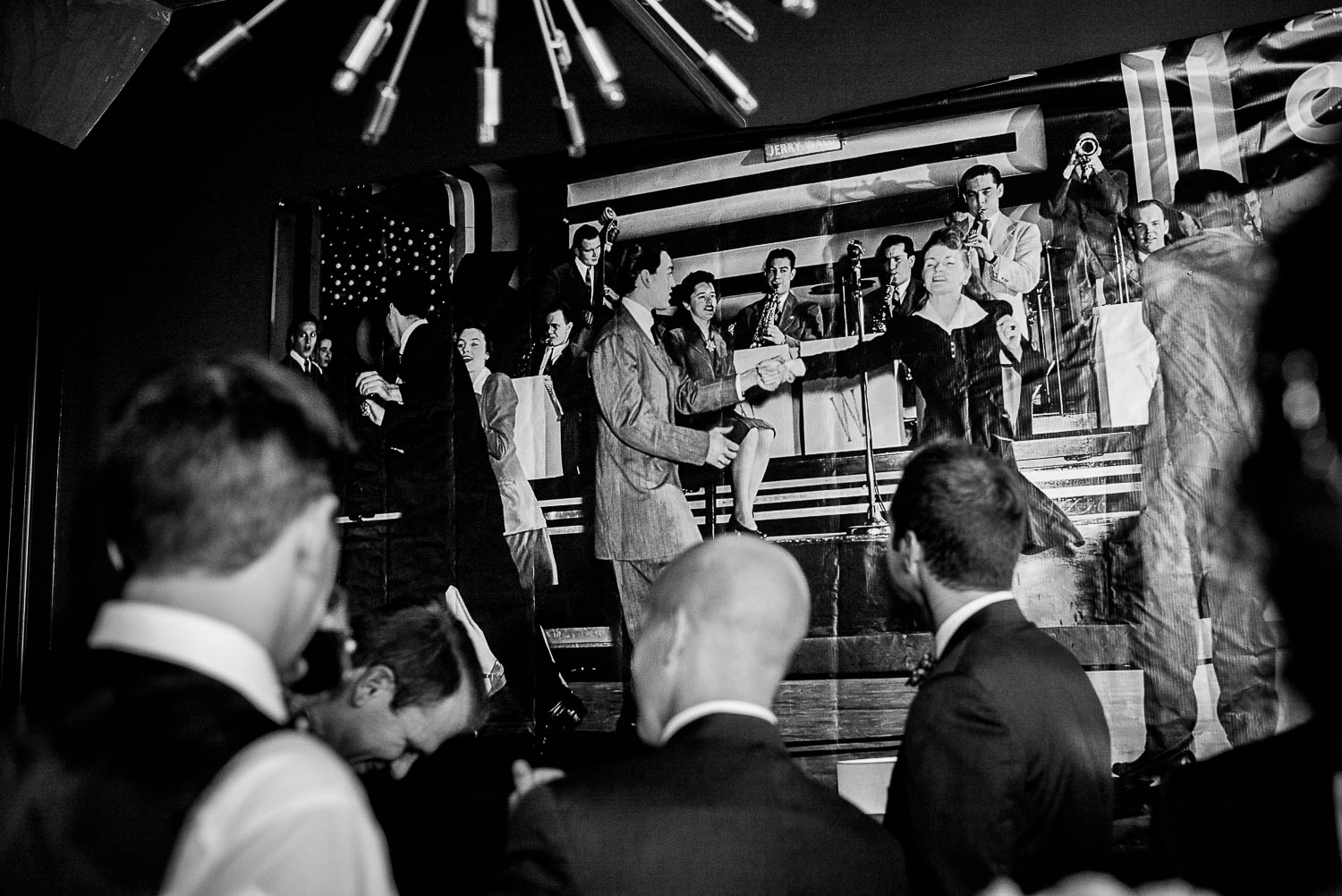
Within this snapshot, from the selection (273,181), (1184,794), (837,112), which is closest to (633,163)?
(837,112)

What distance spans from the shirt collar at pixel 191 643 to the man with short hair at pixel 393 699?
4.13 ft

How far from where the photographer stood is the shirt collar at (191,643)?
958mm

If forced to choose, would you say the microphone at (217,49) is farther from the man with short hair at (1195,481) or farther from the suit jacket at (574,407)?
the man with short hair at (1195,481)

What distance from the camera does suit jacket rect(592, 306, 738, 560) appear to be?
3.22m

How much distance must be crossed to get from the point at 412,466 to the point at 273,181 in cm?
127

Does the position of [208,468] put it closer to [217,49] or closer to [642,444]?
[217,49]

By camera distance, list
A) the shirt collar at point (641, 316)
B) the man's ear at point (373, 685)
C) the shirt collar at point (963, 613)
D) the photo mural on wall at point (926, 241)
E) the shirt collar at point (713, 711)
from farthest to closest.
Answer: the shirt collar at point (641, 316) → the photo mural on wall at point (926, 241) → the man's ear at point (373, 685) → the shirt collar at point (963, 613) → the shirt collar at point (713, 711)

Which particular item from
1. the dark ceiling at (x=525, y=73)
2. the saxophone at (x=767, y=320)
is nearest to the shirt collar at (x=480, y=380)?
the dark ceiling at (x=525, y=73)

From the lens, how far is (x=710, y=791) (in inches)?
56.2

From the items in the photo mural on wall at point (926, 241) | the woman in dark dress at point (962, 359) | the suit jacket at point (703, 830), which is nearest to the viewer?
the suit jacket at point (703, 830)

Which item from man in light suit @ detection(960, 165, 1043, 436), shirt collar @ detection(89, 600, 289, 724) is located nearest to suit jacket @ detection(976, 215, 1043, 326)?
man in light suit @ detection(960, 165, 1043, 436)

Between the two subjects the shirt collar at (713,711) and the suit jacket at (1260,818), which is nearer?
the suit jacket at (1260,818)

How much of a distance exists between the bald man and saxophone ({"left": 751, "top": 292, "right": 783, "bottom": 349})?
1566mm

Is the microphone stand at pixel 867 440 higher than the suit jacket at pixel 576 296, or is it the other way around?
the suit jacket at pixel 576 296
